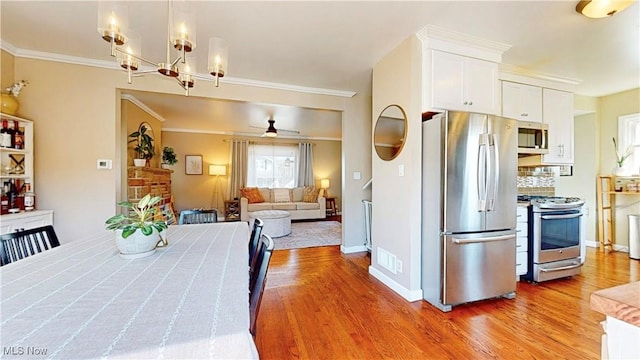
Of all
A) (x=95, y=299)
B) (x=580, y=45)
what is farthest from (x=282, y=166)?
(x=95, y=299)

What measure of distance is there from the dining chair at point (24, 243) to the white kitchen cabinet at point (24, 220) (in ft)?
3.68

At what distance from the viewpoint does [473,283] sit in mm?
2367

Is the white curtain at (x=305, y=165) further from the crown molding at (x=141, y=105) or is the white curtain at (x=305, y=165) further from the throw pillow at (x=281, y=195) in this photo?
the crown molding at (x=141, y=105)

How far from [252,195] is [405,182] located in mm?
5099

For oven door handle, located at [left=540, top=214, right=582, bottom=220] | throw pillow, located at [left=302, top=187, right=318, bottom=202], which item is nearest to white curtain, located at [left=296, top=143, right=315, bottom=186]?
throw pillow, located at [left=302, top=187, right=318, bottom=202]

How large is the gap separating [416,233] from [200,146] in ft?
20.9

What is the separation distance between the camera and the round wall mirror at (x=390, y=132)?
2697mm

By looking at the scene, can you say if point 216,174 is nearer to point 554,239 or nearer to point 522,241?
point 522,241

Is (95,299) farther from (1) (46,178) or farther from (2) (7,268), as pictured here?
(1) (46,178)

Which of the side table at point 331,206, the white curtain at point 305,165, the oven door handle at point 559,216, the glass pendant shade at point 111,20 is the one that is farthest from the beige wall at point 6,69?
the side table at point 331,206

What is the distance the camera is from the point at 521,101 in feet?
10.5

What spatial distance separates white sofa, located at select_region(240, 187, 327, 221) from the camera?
6500mm

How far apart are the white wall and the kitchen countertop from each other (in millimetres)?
1928

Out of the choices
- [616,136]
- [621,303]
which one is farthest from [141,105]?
[616,136]
